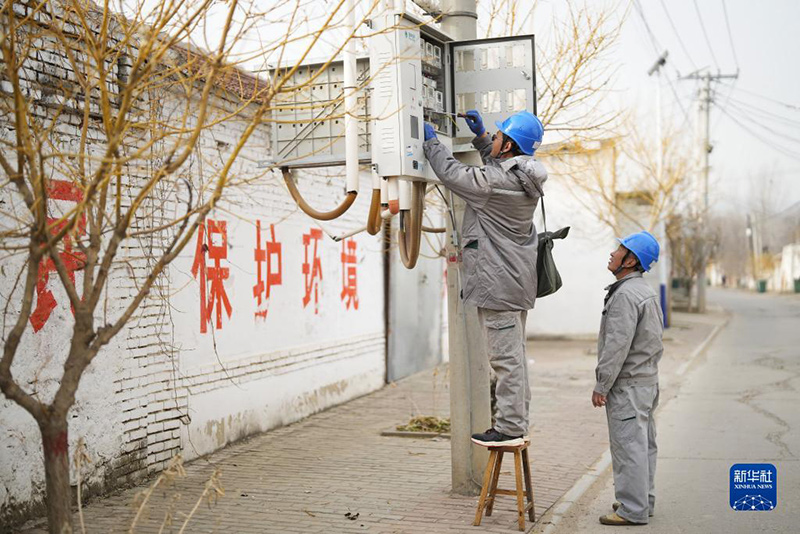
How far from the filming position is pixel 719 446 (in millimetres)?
9367

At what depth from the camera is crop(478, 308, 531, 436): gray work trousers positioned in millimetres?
5746

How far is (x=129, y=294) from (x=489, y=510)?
3.44 m

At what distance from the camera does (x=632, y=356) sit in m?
6.29

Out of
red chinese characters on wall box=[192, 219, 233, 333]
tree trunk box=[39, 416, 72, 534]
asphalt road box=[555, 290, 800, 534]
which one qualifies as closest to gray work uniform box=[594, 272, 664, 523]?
asphalt road box=[555, 290, 800, 534]

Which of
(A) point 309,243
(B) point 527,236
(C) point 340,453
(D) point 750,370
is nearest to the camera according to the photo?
(B) point 527,236

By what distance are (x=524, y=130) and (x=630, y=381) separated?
1.93m

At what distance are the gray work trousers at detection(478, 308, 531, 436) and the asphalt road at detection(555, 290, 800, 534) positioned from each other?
1037 millimetres

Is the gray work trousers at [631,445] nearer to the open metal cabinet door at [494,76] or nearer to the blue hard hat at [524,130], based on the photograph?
the blue hard hat at [524,130]

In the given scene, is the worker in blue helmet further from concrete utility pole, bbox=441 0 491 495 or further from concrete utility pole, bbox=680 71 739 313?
concrete utility pole, bbox=680 71 739 313

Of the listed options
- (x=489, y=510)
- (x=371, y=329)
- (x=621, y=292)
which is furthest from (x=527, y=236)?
(x=371, y=329)

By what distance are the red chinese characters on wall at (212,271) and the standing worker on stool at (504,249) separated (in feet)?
11.3

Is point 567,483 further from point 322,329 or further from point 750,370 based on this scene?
point 750,370

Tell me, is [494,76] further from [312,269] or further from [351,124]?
[312,269]

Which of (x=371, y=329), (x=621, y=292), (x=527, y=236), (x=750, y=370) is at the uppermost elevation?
(x=527, y=236)
